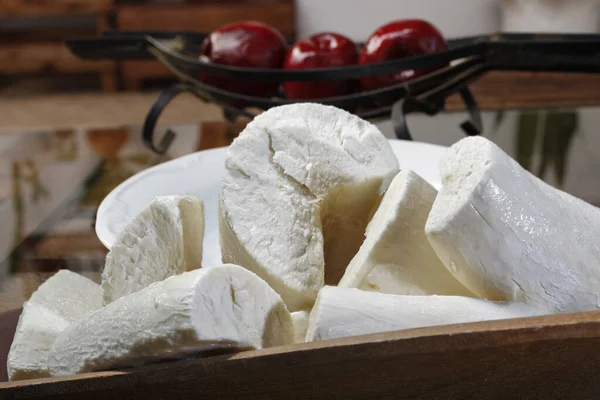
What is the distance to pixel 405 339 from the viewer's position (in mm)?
246

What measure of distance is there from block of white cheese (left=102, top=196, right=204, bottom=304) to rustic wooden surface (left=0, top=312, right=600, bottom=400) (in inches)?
4.0

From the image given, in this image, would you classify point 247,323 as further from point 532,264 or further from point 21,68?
point 21,68

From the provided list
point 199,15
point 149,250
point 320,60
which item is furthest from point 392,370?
point 199,15

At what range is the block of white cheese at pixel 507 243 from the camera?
1.02 ft

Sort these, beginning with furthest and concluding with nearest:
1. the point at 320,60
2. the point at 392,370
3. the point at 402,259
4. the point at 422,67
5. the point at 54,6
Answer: the point at 54,6 < the point at 320,60 < the point at 422,67 < the point at 402,259 < the point at 392,370

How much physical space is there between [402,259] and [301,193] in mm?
80

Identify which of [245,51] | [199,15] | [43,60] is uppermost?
[245,51]

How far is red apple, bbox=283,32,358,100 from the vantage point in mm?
772

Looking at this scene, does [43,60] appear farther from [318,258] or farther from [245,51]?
[318,258]

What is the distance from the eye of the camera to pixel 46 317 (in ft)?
1.19

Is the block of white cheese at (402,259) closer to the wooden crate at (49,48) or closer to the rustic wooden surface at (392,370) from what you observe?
the rustic wooden surface at (392,370)

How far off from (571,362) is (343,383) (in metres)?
0.09

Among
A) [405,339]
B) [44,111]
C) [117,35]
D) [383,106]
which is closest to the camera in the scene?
[405,339]

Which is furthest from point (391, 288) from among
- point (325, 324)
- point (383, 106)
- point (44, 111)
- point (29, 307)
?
point (44, 111)
